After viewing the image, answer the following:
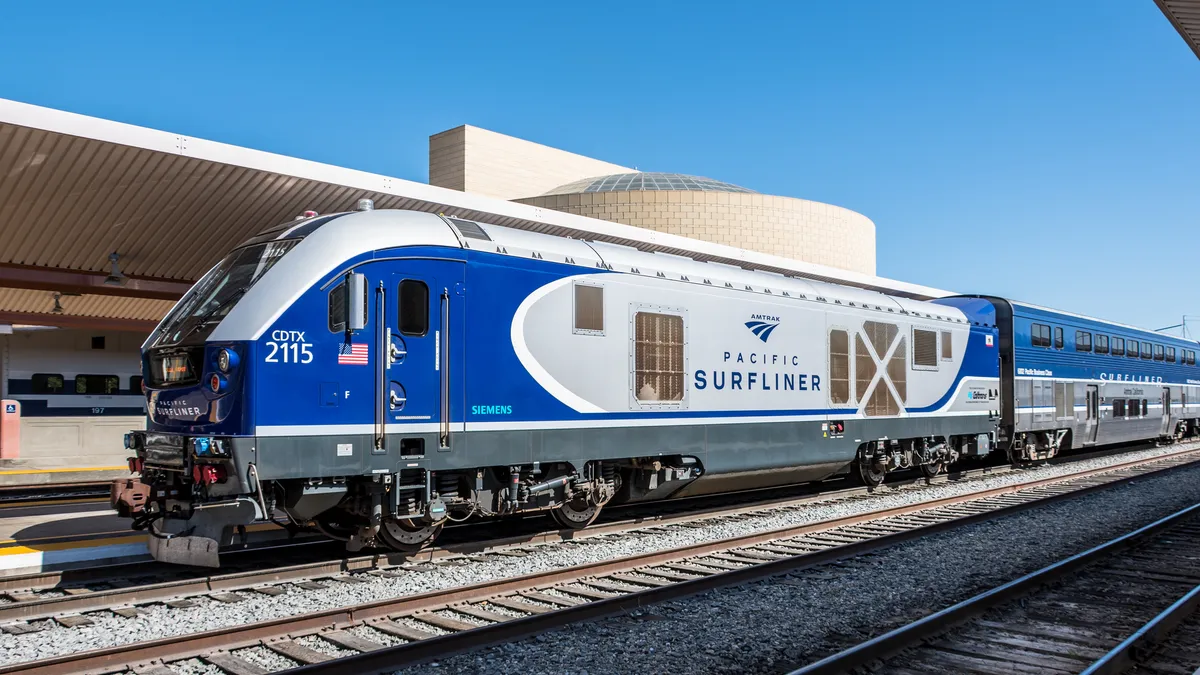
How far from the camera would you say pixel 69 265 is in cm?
1755

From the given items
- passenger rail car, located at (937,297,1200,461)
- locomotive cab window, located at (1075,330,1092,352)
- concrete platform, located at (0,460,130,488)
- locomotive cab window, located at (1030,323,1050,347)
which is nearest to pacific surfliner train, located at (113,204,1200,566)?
passenger rail car, located at (937,297,1200,461)

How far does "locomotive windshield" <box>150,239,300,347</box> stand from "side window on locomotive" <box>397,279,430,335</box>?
45.8 inches

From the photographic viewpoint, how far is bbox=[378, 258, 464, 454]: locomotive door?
885cm

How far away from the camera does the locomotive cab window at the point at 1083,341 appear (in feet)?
76.8

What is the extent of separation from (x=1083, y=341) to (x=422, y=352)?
20728 mm

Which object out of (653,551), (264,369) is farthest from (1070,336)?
(264,369)

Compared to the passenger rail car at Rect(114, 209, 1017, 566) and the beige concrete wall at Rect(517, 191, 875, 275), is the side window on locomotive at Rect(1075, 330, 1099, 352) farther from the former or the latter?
the beige concrete wall at Rect(517, 191, 875, 275)

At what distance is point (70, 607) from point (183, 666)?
2.16m

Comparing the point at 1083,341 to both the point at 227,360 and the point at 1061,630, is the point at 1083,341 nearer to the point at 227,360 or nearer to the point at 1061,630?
the point at 1061,630

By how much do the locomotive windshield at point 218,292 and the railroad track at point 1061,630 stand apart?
6.06 meters

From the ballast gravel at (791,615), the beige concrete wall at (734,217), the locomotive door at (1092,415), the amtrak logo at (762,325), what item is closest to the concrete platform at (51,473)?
the amtrak logo at (762,325)

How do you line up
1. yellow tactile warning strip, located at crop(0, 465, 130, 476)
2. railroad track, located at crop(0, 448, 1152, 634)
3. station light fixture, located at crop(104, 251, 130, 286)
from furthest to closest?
yellow tactile warning strip, located at crop(0, 465, 130, 476), station light fixture, located at crop(104, 251, 130, 286), railroad track, located at crop(0, 448, 1152, 634)

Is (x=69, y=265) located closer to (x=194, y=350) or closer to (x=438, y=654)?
(x=194, y=350)

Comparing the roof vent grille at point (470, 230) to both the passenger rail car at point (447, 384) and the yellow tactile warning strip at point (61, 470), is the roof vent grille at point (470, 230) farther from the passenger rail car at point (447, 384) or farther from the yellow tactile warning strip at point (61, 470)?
the yellow tactile warning strip at point (61, 470)
